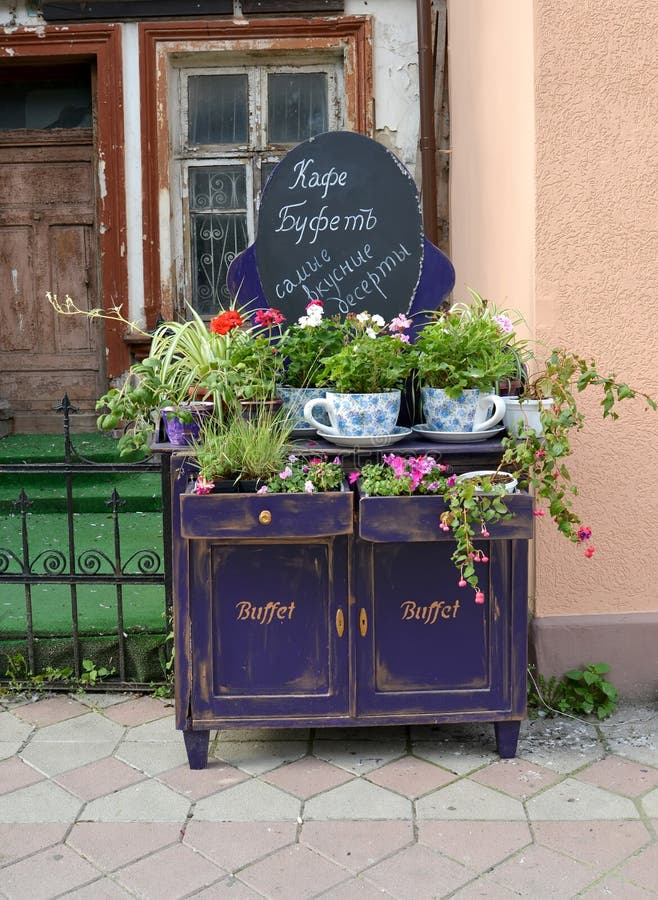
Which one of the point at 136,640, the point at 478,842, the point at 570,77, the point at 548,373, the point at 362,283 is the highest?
the point at 570,77

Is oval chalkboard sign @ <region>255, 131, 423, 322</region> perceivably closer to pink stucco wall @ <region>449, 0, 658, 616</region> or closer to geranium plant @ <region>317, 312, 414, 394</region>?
geranium plant @ <region>317, 312, 414, 394</region>

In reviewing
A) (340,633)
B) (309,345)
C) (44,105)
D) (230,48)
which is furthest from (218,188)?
(340,633)

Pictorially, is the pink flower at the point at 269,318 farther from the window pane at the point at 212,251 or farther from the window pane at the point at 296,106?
the window pane at the point at 296,106

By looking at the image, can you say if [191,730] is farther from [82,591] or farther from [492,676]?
[82,591]

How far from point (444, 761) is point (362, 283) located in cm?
167

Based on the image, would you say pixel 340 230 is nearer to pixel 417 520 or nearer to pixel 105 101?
pixel 417 520

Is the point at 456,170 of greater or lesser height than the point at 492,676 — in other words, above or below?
above

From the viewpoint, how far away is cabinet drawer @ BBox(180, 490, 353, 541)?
9.78 feet

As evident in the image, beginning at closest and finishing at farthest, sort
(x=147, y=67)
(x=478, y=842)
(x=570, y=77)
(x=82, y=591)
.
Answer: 1. (x=478, y=842)
2. (x=570, y=77)
3. (x=82, y=591)
4. (x=147, y=67)

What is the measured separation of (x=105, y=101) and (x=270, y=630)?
4.59m

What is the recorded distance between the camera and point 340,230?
3.54 metres

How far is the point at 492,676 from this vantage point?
3221 millimetres

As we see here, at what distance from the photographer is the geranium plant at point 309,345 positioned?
338 cm

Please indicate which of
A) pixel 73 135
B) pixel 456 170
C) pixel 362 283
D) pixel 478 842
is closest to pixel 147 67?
pixel 73 135
